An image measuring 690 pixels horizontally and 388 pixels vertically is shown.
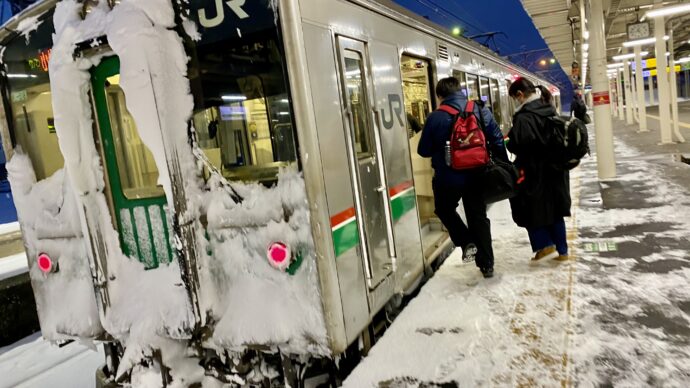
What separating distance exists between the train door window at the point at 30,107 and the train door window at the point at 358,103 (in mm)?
2032

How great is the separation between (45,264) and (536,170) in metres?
3.95

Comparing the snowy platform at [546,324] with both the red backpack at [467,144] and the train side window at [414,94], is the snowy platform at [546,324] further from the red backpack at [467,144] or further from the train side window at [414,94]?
the train side window at [414,94]

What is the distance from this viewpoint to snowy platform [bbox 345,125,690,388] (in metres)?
2.81

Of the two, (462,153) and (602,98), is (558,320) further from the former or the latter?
(602,98)

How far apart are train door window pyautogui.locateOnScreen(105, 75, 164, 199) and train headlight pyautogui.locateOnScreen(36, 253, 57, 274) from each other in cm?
88

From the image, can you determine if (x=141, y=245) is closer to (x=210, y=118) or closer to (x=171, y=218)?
(x=171, y=218)

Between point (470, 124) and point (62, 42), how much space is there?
296 cm

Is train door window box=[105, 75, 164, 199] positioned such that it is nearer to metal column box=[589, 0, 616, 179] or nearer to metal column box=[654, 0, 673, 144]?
metal column box=[589, 0, 616, 179]

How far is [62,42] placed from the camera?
3.08 m

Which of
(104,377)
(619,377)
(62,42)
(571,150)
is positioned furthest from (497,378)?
(62,42)

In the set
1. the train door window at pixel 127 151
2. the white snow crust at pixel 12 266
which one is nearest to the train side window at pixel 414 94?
the train door window at pixel 127 151

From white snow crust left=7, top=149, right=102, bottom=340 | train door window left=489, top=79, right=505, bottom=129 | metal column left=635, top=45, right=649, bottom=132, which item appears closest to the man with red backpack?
white snow crust left=7, top=149, right=102, bottom=340

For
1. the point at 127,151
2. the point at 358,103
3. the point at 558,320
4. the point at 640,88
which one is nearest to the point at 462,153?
the point at 358,103

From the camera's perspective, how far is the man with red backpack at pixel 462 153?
4.11 meters
